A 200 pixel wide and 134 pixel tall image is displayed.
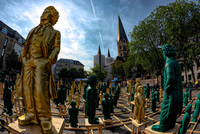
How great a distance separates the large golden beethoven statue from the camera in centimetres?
236

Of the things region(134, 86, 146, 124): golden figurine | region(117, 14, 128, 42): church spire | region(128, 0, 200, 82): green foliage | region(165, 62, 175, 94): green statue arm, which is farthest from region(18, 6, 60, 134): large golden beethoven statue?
region(117, 14, 128, 42): church spire

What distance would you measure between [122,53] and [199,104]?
212ft

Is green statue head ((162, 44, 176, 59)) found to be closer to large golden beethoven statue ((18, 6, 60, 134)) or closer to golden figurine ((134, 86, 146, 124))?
golden figurine ((134, 86, 146, 124))

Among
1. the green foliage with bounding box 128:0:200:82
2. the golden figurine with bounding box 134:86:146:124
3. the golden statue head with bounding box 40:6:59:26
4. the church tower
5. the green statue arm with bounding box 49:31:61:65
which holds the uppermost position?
the church tower

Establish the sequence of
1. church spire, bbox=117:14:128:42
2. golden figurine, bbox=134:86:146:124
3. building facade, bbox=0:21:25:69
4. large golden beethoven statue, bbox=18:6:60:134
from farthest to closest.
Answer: church spire, bbox=117:14:128:42
building facade, bbox=0:21:25:69
golden figurine, bbox=134:86:146:124
large golden beethoven statue, bbox=18:6:60:134

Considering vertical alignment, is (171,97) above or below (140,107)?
above

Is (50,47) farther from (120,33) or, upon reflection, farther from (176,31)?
(120,33)

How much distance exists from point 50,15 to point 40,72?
58.3 inches

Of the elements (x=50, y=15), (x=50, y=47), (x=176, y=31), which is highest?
(x=176, y=31)

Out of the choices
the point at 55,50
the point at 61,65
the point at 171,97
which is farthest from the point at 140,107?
the point at 61,65

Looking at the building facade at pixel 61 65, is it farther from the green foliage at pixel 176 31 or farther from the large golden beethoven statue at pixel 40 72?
the large golden beethoven statue at pixel 40 72

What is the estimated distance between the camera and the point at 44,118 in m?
2.32

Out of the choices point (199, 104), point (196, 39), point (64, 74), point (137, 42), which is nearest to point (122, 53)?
point (64, 74)

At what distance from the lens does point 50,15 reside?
2.76 meters
